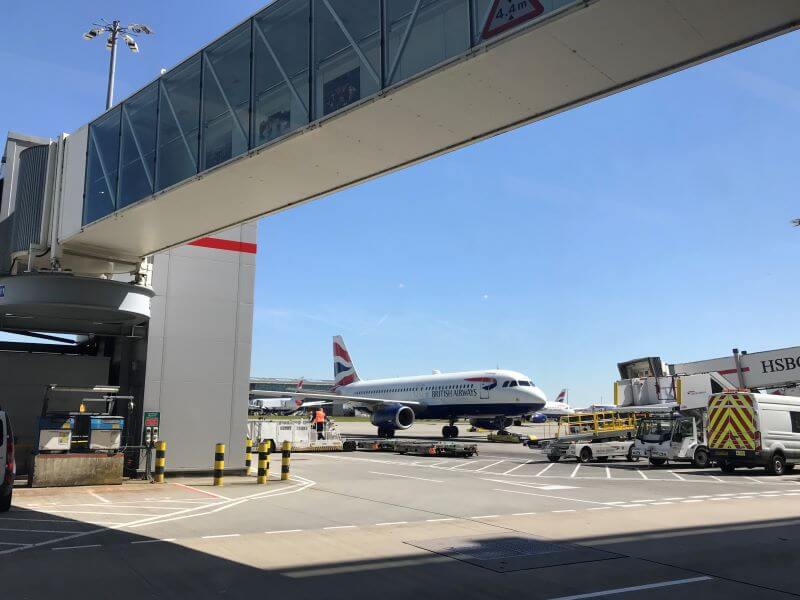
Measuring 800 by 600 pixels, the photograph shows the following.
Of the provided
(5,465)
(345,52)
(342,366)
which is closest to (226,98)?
(345,52)

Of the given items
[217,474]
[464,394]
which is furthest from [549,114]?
[464,394]

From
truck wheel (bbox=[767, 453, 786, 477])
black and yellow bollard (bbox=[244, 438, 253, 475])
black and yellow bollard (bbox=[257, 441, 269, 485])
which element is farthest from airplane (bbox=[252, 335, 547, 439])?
black and yellow bollard (bbox=[257, 441, 269, 485])

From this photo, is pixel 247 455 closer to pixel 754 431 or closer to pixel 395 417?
pixel 754 431

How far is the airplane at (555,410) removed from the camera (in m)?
67.4

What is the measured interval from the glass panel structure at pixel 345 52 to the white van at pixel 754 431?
17.5m

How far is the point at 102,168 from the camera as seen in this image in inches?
520

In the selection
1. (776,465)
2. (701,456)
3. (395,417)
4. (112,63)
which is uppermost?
(112,63)

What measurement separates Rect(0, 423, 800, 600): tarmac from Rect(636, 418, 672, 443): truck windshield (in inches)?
258

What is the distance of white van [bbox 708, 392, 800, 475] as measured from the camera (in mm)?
20188

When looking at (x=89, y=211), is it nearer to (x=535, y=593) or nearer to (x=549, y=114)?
(x=549, y=114)

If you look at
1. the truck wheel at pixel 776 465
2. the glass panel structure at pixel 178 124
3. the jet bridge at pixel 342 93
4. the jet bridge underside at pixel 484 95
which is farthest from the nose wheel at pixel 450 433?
the glass panel structure at pixel 178 124

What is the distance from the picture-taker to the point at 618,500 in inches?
559

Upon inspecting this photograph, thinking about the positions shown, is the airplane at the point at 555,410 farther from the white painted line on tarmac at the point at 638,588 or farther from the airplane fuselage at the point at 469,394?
the white painted line on tarmac at the point at 638,588

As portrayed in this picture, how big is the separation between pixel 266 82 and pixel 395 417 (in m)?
31.5
